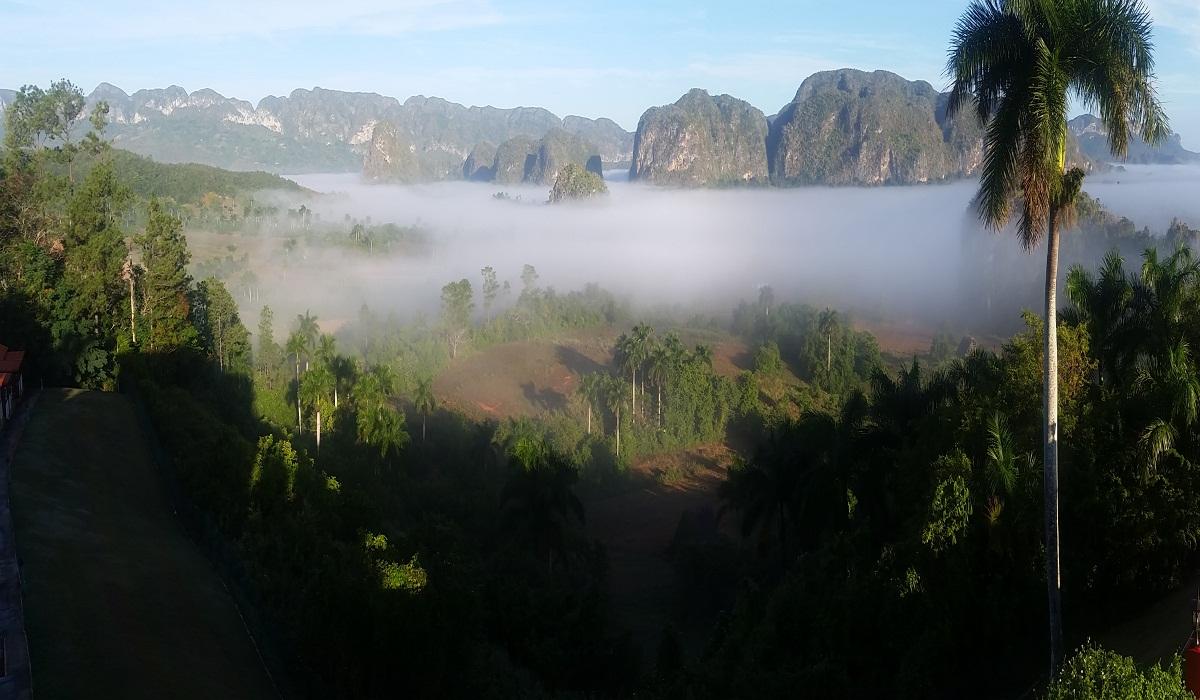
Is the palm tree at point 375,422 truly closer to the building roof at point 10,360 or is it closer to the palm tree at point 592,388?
the building roof at point 10,360

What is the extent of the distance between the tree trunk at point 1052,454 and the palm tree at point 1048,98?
13 mm

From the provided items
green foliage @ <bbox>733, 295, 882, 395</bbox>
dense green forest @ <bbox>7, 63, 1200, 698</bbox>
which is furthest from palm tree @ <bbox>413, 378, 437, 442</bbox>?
green foliage @ <bbox>733, 295, 882, 395</bbox>

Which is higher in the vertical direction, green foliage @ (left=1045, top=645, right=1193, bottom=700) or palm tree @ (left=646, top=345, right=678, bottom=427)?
green foliage @ (left=1045, top=645, right=1193, bottom=700)

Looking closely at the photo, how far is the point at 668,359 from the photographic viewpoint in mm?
62125

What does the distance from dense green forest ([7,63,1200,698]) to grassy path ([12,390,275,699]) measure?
782mm

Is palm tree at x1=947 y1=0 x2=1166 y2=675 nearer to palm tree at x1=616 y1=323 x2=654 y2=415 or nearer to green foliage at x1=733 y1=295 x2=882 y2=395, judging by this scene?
palm tree at x1=616 y1=323 x2=654 y2=415

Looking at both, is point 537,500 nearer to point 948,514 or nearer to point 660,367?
point 948,514

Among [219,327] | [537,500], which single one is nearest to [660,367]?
[219,327]

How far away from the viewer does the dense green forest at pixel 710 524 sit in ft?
49.1

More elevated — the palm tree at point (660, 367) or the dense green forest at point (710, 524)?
the dense green forest at point (710, 524)

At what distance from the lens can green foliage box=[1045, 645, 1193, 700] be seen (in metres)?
8.10

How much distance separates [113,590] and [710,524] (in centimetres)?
2992

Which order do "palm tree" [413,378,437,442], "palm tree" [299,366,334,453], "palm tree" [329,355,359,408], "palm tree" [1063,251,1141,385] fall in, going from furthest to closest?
1. "palm tree" [413,378,437,442]
2. "palm tree" [329,355,359,408]
3. "palm tree" [299,366,334,453]
4. "palm tree" [1063,251,1141,385]

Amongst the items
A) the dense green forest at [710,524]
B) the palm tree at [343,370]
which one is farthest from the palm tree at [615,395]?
the palm tree at [343,370]
